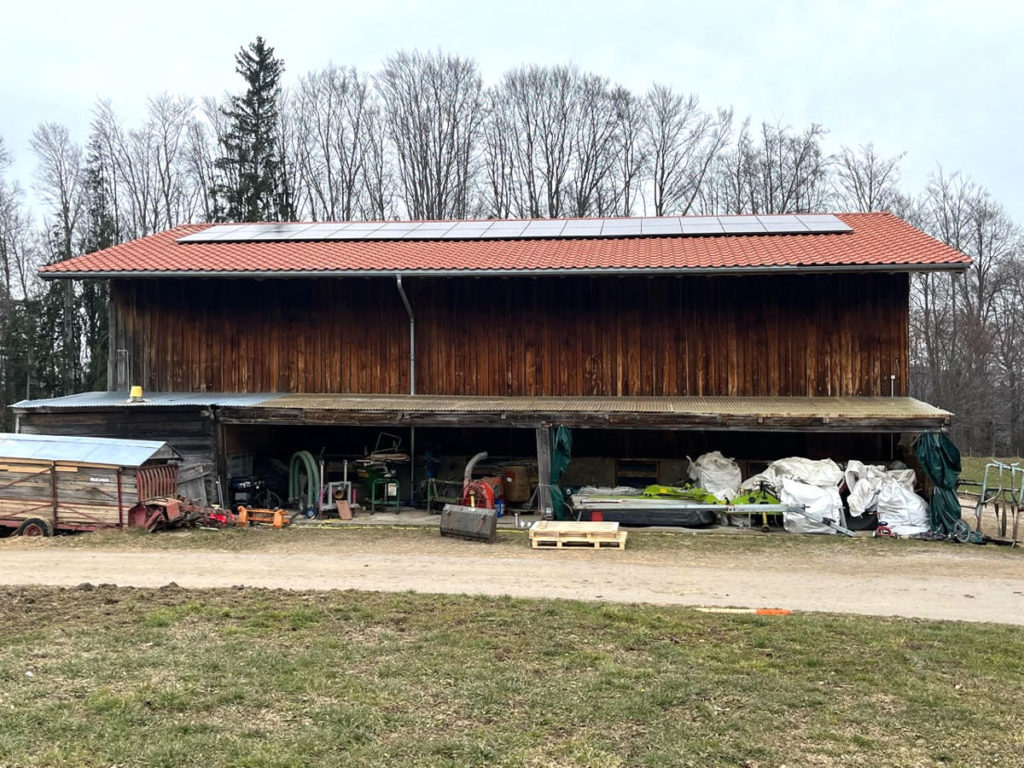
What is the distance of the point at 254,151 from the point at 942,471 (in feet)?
108

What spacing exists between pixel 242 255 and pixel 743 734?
17.0m

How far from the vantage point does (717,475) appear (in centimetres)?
1695

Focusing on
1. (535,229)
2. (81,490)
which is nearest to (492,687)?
(81,490)

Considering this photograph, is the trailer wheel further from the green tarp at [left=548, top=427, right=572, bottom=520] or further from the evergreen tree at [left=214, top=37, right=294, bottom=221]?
the evergreen tree at [left=214, top=37, right=294, bottom=221]

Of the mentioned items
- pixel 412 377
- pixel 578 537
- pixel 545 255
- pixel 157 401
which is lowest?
pixel 578 537

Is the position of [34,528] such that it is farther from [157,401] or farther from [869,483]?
[869,483]

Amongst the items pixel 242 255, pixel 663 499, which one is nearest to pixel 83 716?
pixel 663 499

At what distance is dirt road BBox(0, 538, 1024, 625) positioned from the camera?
32.2ft

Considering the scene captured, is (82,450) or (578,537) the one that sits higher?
(82,450)

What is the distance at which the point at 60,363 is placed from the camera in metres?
36.3

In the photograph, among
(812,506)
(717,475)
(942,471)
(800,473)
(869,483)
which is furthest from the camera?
(717,475)

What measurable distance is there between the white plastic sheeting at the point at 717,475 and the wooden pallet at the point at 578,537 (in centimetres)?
383

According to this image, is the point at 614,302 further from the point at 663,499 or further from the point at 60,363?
the point at 60,363

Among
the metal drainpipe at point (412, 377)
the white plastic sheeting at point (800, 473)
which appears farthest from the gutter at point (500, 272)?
the white plastic sheeting at point (800, 473)
